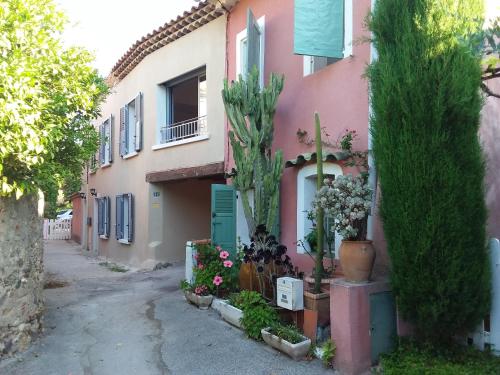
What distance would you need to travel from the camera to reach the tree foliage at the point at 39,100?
425 cm

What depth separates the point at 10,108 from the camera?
411cm

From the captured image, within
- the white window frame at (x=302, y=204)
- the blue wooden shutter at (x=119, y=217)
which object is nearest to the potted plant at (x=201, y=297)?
the white window frame at (x=302, y=204)

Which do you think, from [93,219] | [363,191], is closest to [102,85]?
[363,191]

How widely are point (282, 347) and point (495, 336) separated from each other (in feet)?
6.67

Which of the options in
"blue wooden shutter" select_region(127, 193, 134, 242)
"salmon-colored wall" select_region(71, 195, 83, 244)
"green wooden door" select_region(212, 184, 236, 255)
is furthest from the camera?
"salmon-colored wall" select_region(71, 195, 83, 244)

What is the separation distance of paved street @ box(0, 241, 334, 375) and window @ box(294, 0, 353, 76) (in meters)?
3.80

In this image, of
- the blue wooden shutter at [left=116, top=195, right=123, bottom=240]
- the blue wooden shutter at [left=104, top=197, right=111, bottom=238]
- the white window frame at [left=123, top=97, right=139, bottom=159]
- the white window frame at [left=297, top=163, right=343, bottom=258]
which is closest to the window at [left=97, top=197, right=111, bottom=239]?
the blue wooden shutter at [left=104, top=197, right=111, bottom=238]

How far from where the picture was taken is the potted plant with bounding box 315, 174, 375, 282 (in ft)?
14.7

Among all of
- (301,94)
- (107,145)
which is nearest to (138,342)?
(301,94)

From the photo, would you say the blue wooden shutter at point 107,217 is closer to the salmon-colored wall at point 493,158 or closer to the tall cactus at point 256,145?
the tall cactus at point 256,145

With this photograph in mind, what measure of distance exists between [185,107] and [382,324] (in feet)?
31.5

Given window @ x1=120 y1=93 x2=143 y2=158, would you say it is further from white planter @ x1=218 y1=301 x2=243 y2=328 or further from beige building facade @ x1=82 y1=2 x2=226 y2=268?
white planter @ x1=218 y1=301 x2=243 y2=328

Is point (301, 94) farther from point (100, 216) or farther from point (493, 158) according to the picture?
point (100, 216)

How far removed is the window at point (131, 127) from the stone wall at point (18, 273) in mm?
6360
